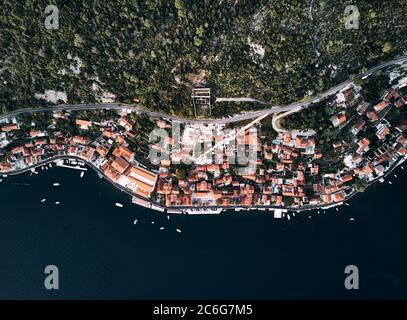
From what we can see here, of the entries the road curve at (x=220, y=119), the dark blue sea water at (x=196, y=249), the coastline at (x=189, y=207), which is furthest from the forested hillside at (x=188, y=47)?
the dark blue sea water at (x=196, y=249)

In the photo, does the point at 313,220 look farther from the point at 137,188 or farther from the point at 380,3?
the point at 380,3

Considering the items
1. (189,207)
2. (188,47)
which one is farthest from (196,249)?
(188,47)

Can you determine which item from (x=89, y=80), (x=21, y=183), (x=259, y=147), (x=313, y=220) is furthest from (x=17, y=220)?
(x=313, y=220)

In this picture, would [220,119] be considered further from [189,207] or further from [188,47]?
[189,207]

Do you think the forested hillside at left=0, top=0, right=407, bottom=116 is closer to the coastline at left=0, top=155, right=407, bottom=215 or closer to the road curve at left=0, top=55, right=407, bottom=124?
the road curve at left=0, top=55, right=407, bottom=124

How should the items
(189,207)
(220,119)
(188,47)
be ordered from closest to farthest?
(188,47) → (220,119) → (189,207)

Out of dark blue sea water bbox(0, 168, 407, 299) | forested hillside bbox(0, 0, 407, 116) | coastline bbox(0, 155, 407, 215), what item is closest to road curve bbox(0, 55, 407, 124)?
forested hillside bbox(0, 0, 407, 116)

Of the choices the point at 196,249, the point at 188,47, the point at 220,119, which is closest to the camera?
the point at 188,47
